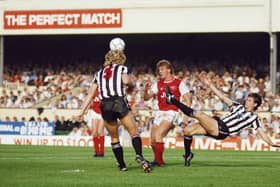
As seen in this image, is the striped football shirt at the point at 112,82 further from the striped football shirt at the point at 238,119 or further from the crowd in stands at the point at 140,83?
the crowd in stands at the point at 140,83

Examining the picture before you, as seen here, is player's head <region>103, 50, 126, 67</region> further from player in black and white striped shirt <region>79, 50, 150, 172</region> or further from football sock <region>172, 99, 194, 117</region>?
football sock <region>172, 99, 194, 117</region>

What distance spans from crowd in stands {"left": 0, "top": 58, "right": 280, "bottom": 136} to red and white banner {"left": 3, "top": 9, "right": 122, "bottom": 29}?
2760mm

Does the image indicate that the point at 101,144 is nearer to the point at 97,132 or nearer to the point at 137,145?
the point at 97,132

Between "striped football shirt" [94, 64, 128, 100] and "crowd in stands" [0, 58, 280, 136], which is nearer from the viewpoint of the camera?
"striped football shirt" [94, 64, 128, 100]

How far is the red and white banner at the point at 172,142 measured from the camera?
103 feet

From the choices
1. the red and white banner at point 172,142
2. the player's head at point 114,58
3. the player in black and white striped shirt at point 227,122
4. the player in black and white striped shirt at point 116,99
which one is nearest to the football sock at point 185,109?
the player in black and white striped shirt at point 227,122

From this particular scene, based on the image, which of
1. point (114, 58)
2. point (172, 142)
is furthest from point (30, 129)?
point (114, 58)


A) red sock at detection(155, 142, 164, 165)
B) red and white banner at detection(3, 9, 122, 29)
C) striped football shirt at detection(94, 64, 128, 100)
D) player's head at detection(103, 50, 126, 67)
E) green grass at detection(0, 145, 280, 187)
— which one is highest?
red and white banner at detection(3, 9, 122, 29)

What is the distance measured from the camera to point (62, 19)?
4228cm

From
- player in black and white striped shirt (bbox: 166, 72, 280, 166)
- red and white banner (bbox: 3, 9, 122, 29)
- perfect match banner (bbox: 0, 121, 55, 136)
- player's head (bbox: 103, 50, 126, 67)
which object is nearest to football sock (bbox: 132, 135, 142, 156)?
player's head (bbox: 103, 50, 126, 67)

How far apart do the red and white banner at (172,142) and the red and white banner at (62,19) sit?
9.20m

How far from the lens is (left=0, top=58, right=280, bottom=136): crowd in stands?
36116 millimetres

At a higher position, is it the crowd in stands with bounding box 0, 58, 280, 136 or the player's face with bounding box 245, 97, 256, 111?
the crowd in stands with bounding box 0, 58, 280, 136

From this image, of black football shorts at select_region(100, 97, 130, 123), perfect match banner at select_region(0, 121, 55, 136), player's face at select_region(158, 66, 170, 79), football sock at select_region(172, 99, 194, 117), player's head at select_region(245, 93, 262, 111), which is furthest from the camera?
perfect match banner at select_region(0, 121, 55, 136)
